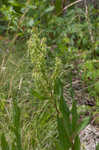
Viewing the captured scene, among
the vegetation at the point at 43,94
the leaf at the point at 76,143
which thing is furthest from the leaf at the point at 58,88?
the leaf at the point at 76,143

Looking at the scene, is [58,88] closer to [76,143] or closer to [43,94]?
[43,94]

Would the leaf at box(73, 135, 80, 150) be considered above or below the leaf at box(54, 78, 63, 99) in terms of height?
below

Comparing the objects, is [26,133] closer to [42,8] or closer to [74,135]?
[74,135]

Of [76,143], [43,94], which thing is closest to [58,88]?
[43,94]

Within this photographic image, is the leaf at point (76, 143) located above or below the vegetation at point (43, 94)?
below

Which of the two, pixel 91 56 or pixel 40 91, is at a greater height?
pixel 91 56

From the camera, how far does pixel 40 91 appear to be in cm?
134

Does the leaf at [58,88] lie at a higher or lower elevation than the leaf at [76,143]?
higher

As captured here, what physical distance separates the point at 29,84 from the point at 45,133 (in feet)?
1.64

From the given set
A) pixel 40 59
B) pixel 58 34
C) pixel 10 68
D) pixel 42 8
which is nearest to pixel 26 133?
pixel 40 59

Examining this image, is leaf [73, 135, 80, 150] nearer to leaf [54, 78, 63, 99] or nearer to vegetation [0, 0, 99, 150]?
vegetation [0, 0, 99, 150]

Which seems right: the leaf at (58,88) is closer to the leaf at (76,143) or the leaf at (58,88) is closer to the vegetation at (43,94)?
the vegetation at (43,94)

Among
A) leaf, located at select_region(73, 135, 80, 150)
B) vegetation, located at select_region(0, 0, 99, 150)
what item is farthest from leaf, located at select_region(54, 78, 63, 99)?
leaf, located at select_region(73, 135, 80, 150)

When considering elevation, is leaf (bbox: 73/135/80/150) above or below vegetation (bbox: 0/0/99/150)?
below
